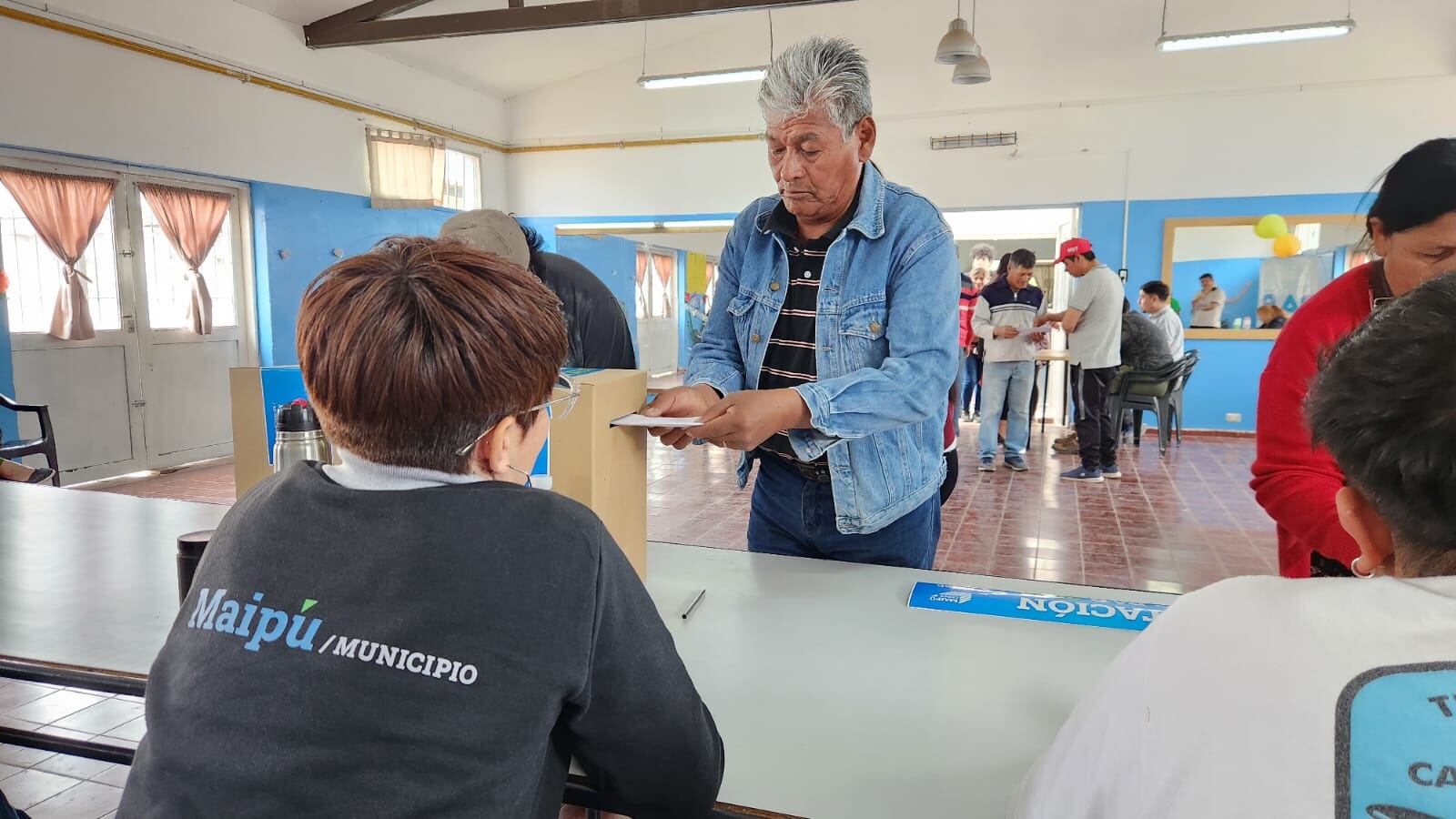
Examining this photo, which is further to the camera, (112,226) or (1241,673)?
(112,226)

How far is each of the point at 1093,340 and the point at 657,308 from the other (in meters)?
6.69

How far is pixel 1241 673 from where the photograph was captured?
0.55 metres

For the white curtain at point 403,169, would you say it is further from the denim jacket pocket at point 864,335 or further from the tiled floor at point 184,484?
the denim jacket pocket at point 864,335

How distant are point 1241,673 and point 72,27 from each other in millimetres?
7091

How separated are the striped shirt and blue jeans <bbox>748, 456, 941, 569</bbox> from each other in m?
0.06

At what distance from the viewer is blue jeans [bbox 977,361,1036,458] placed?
6094 millimetres

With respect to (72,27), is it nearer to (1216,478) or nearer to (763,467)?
(763,467)

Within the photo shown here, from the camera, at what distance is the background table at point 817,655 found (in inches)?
33.5

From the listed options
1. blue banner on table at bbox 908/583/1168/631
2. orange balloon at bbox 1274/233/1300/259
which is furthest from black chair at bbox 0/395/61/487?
orange balloon at bbox 1274/233/1300/259

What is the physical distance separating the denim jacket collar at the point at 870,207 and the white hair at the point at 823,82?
0.36 feet

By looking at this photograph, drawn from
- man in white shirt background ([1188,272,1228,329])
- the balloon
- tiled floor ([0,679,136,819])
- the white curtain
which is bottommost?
tiled floor ([0,679,136,819])

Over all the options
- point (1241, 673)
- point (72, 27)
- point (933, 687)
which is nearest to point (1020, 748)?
point (933, 687)

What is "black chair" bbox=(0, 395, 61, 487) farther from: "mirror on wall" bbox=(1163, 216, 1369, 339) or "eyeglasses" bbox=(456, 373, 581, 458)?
"mirror on wall" bbox=(1163, 216, 1369, 339)

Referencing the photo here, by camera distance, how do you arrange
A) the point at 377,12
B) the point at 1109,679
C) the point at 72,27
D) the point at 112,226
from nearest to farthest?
the point at 1109,679
the point at 72,27
the point at 112,226
the point at 377,12
